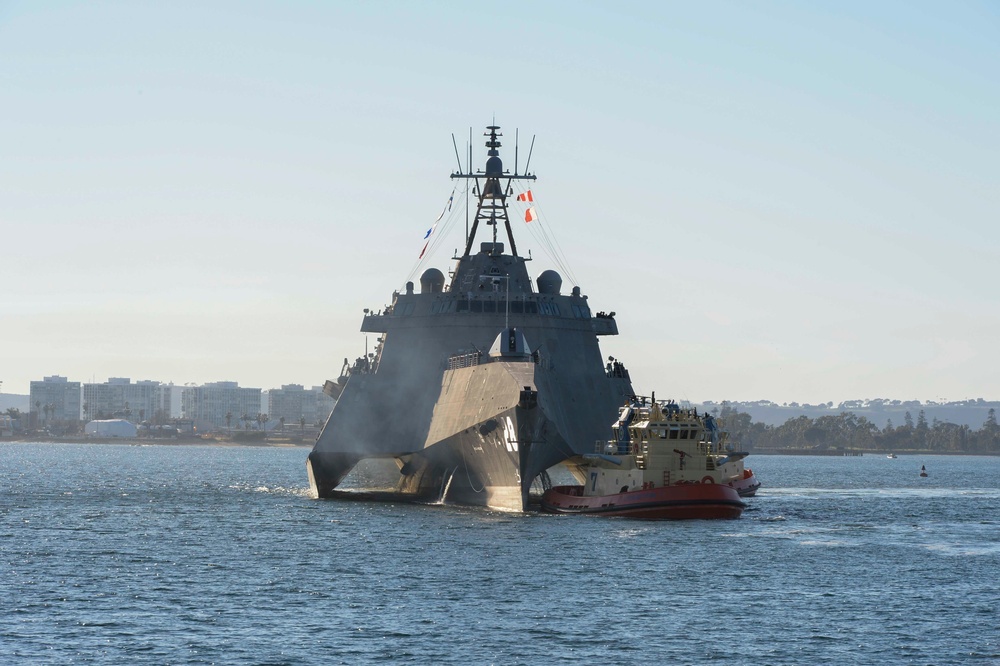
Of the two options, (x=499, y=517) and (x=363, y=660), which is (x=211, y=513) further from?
(x=363, y=660)

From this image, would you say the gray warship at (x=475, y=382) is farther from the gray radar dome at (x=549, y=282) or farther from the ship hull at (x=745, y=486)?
the ship hull at (x=745, y=486)

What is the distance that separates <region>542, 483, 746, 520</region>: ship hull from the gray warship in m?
2.61

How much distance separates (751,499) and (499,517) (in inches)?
893

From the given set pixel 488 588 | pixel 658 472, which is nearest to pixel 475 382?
pixel 658 472

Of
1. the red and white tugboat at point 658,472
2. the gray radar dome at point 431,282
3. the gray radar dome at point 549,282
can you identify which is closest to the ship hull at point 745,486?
the gray radar dome at point 549,282

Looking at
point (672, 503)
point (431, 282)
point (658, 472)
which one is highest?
point (431, 282)

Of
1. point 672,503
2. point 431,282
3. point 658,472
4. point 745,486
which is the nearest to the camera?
point 672,503

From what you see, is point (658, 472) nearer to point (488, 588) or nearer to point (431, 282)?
point (431, 282)

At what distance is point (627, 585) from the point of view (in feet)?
127

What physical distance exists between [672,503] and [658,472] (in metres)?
1.55

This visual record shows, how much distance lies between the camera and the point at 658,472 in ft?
182

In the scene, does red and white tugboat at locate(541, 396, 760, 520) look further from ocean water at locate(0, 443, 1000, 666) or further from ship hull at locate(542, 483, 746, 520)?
ocean water at locate(0, 443, 1000, 666)

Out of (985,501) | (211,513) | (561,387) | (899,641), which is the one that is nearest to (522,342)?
(561,387)

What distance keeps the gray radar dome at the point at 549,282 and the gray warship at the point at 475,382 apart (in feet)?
0.16
